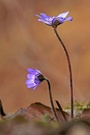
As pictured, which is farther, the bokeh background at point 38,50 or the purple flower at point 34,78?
the bokeh background at point 38,50

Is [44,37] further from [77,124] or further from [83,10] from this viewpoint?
[77,124]

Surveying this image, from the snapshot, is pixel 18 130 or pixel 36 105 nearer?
pixel 18 130

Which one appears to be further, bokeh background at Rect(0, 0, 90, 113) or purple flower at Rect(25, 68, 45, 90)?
bokeh background at Rect(0, 0, 90, 113)

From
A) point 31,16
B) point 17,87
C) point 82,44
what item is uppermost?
point 31,16

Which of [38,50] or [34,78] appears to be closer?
[34,78]

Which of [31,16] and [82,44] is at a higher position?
[31,16]

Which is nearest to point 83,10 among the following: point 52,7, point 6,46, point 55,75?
point 52,7

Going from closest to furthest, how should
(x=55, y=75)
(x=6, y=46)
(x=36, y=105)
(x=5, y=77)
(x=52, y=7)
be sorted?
(x=36, y=105), (x=55, y=75), (x=5, y=77), (x=6, y=46), (x=52, y=7)

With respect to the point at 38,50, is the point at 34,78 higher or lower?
lower
